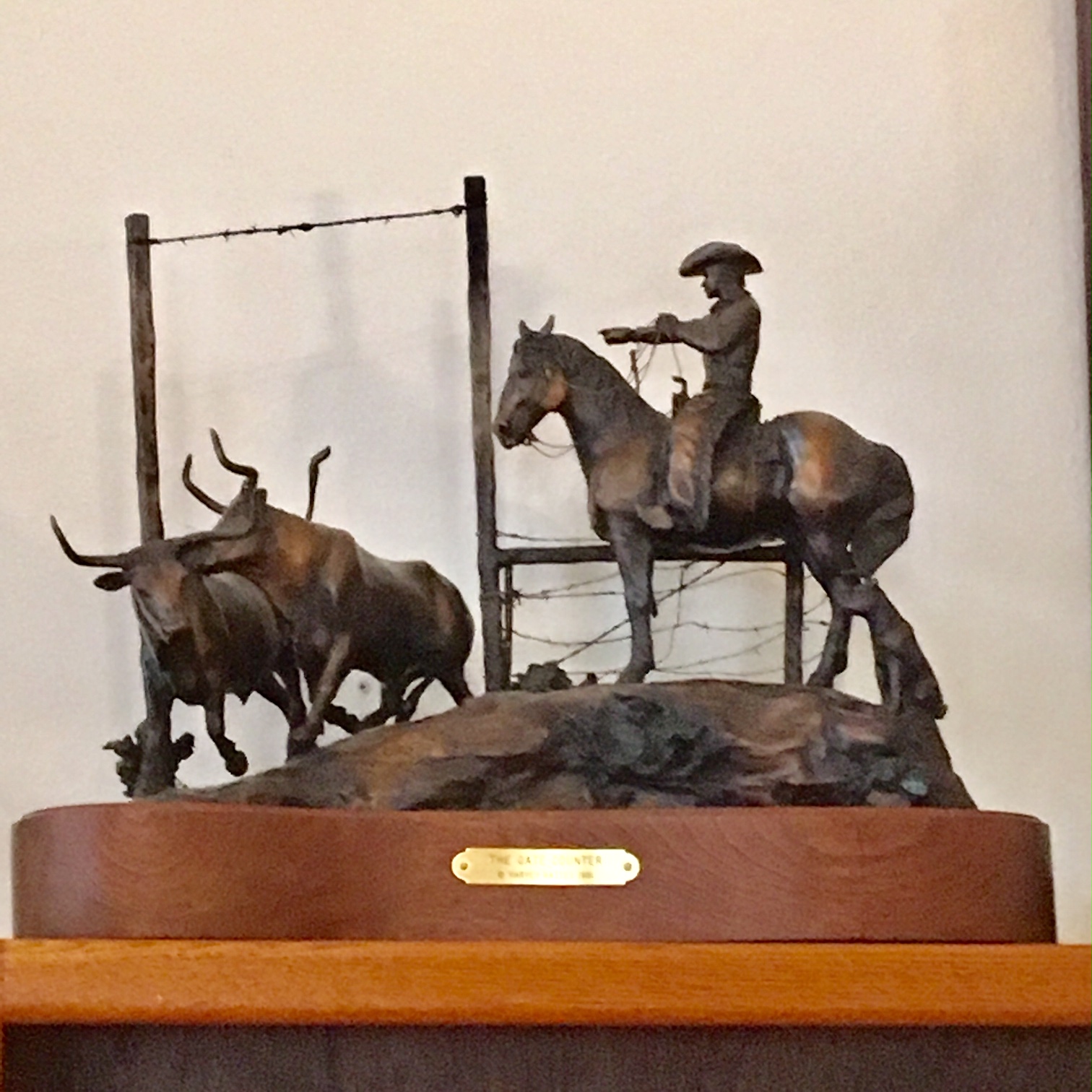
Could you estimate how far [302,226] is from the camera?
885 millimetres

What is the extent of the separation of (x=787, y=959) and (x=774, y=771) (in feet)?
0.30

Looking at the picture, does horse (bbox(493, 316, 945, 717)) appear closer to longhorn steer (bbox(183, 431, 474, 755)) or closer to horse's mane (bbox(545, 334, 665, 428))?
horse's mane (bbox(545, 334, 665, 428))

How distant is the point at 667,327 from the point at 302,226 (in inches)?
10.8

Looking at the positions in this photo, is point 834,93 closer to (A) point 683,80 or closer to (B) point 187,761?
(A) point 683,80

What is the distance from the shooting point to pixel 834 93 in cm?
99

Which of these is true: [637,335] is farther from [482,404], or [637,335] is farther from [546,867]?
[546,867]

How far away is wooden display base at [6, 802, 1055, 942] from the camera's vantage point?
566 millimetres

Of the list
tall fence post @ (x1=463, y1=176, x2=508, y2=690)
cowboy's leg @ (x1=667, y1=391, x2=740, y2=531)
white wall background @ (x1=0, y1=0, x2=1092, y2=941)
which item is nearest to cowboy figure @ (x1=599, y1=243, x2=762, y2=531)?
cowboy's leg @ (x1=667, y1=391, x2=740, y2=531)

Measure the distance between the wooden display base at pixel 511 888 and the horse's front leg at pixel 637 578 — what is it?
114 millimetres

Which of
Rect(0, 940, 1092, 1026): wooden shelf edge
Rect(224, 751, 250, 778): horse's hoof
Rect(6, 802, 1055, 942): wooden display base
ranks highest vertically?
Rect(224, 751, 250, 778): horse's hoof

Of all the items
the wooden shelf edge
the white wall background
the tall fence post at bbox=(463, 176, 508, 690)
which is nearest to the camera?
the wooden shelf edge

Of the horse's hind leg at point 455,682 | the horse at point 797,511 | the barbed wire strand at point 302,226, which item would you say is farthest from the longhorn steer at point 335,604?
the barbed wire strand at point 302,226

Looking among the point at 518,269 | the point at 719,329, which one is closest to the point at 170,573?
the point at 719,329

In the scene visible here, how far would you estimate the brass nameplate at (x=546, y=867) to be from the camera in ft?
1.90
